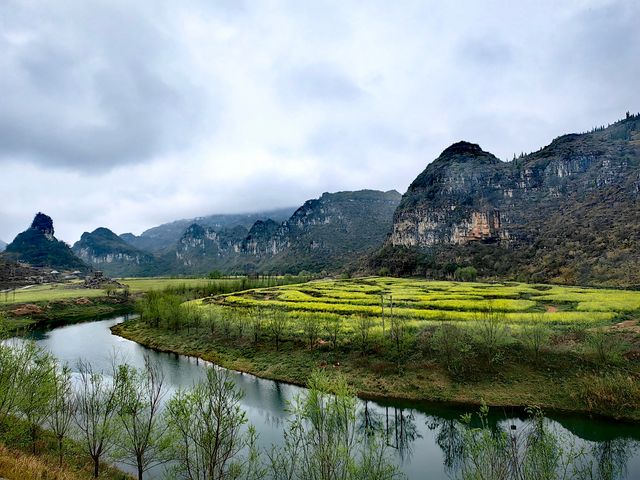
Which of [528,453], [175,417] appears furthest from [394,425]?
[175,417]

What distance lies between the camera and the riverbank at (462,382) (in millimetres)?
36219

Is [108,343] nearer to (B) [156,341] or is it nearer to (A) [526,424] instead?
(B) [156,341]

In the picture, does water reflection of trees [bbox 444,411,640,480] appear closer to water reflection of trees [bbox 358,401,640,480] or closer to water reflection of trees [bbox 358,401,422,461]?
water reflection of trees [bbox 358,401,640,480]

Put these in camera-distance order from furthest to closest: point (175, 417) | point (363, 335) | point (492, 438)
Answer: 1. point (363, 335)
2. point (492, 438)
3. point (175, 417)

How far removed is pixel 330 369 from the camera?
47812 mm

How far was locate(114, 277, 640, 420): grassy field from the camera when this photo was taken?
129 ft

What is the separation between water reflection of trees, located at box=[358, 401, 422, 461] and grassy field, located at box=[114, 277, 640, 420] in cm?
331

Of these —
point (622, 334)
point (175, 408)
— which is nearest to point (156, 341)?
point (175, 408)

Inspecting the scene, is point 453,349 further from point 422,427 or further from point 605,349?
point 605,349

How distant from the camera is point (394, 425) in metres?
35.7

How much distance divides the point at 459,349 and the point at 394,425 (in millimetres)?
14967

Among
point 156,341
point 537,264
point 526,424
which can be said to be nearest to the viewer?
point 526,424

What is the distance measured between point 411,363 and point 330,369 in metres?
10.6

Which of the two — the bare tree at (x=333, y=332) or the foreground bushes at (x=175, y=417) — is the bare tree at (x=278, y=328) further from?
the foreground bushes at (x=175, y=417)
